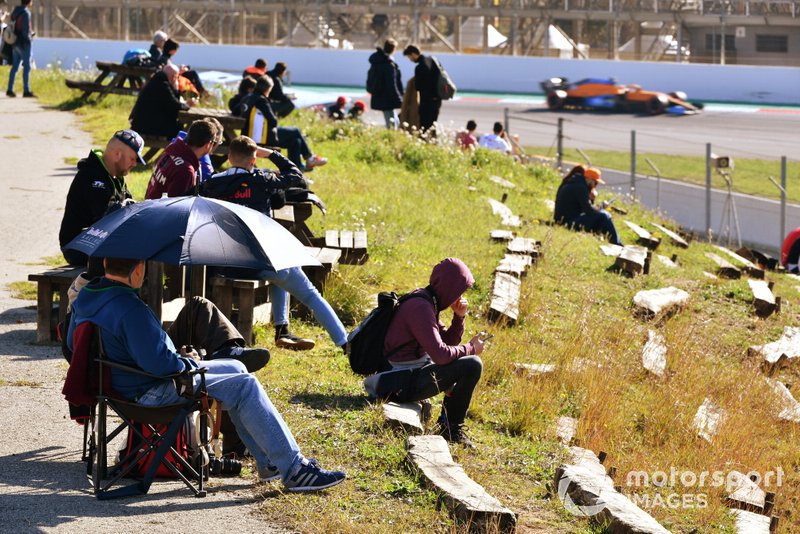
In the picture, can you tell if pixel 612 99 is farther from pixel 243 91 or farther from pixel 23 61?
pixel 243 91

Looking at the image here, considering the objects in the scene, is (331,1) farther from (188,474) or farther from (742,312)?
(188,474)

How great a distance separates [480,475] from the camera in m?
7.21

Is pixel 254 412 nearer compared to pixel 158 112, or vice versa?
pixel 254 412

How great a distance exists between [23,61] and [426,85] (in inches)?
313

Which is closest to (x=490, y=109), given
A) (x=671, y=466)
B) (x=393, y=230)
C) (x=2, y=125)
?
(x=2, y=125)

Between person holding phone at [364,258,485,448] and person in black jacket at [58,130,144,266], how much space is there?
7.01 feet

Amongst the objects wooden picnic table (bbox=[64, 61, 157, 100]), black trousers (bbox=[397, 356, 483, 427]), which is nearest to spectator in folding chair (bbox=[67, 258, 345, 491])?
black trousers (bbox=[397, 356, 483, 427])

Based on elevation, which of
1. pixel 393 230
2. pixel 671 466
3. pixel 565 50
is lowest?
pixel 671 466

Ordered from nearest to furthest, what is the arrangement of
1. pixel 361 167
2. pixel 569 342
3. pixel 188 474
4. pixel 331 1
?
pixel 188 474 → pixel 569 342 → pixel 361 167 → pixel 331 1

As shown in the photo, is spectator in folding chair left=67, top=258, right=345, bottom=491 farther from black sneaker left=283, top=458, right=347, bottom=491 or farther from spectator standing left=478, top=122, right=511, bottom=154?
spectator standing left=478, top=122, right=511, bottom=154

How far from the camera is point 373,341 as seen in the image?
799 cm

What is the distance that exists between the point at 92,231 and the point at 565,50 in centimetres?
4126

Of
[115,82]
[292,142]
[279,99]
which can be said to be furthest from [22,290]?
[115,82]

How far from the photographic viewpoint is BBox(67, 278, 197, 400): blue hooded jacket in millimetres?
5895
